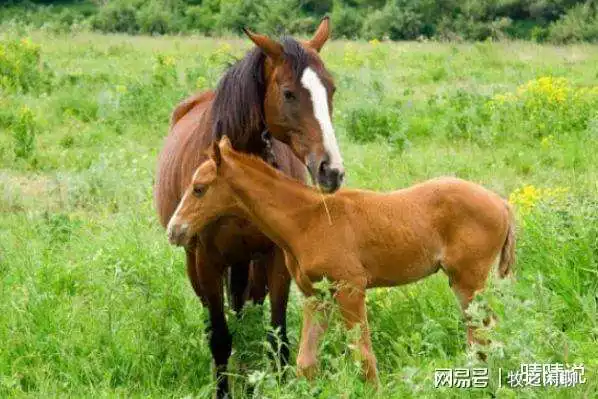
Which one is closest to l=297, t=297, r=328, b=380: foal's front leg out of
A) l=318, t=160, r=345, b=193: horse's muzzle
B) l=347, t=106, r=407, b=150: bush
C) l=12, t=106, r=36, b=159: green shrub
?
l=318, t=160, r=345, b=193: horse's muzzle

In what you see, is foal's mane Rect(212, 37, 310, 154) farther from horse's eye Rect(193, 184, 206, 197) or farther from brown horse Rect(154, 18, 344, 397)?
horse's eye Rect(193, 184, 206, 197)

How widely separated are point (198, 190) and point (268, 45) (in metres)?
0.75

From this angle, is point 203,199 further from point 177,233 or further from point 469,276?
point 469,276

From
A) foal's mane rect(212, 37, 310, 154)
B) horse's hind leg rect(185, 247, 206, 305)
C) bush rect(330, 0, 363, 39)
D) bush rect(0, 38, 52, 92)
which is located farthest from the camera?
bush rect(330, 0, 363, 39)

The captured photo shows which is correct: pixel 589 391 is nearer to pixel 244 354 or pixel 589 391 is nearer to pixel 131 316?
pixel 244 354

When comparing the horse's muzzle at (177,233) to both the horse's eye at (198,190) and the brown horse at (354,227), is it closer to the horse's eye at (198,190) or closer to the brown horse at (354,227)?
the brown horse at (354,227)

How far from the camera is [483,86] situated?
1516 centimetres

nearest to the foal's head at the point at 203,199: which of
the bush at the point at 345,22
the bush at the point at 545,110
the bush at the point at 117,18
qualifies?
the bush at the point at 545,110

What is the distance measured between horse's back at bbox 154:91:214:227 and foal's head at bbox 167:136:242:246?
0.57m

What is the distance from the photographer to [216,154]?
4.77 m

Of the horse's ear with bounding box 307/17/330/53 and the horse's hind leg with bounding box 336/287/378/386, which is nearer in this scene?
the horse's hind leg with bounding box 336/287/378/386

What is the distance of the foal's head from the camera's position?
4.77 m

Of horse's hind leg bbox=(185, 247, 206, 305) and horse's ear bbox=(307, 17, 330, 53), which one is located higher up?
horse's ear bbox=(307, 17, 330, 53)

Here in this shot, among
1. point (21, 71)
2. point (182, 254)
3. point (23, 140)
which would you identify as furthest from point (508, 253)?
point (21, 71)
